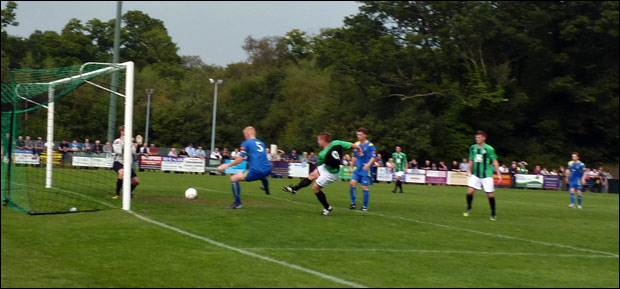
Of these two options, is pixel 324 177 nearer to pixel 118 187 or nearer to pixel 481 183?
pixel 481 183

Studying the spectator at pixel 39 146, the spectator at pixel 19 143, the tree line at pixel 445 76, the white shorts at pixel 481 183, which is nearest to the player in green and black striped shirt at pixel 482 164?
the white shorts at pixel 481 183

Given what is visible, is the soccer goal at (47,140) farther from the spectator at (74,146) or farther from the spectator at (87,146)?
the spectator at (87,146)

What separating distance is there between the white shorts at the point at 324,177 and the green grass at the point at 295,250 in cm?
86

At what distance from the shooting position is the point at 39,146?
Result: 21.5m

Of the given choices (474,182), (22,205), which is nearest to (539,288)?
(474,182)

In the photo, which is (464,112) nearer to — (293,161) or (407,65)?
(407,65)

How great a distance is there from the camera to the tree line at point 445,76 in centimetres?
4831

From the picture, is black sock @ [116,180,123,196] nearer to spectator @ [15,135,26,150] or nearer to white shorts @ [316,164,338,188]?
spectator @ [15,135,26,150]

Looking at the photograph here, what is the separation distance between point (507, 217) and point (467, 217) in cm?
136

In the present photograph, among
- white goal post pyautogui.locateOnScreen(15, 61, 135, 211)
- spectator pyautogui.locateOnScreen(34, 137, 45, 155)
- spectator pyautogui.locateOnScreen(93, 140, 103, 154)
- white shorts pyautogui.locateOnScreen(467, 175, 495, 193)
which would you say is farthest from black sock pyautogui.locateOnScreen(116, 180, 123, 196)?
Result: spectator pyautogui.locateOnScreen(93, 140, 103, 154)

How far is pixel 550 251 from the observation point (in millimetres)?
10805

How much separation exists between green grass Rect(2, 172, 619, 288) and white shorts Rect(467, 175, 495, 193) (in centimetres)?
80

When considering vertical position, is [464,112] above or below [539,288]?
above

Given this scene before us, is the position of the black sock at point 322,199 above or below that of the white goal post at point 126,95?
below
